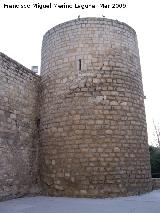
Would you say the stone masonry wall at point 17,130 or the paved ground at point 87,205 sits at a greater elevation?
the stone masonry wall at point 17,130

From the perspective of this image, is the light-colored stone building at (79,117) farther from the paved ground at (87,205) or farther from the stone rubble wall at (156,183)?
the stone rubble wall at (156,183)

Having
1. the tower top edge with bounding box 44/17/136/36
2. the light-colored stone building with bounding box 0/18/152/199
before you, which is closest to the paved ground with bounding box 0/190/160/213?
the light-colored stone building with bounding box 0/18/152/199

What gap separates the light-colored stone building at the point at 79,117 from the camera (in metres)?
8.28

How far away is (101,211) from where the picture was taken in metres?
6.05

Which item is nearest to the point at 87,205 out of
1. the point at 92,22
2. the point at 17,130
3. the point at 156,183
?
the point at 17,130

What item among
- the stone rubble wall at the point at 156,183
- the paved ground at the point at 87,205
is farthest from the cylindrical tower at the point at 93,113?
the stone rubble wall at the point at 156,183

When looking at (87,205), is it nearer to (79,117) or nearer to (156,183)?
(79,117)

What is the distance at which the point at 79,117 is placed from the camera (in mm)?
8719

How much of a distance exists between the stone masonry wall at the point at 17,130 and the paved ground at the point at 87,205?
733 millimetres

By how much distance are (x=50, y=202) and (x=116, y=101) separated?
146 inches

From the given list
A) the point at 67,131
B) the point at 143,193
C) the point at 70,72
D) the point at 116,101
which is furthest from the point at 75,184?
the point at 70,72

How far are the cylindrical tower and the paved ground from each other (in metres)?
0.63

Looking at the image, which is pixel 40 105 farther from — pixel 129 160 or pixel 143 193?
pixel 143 193

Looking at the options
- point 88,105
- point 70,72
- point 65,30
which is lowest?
point 88,105
